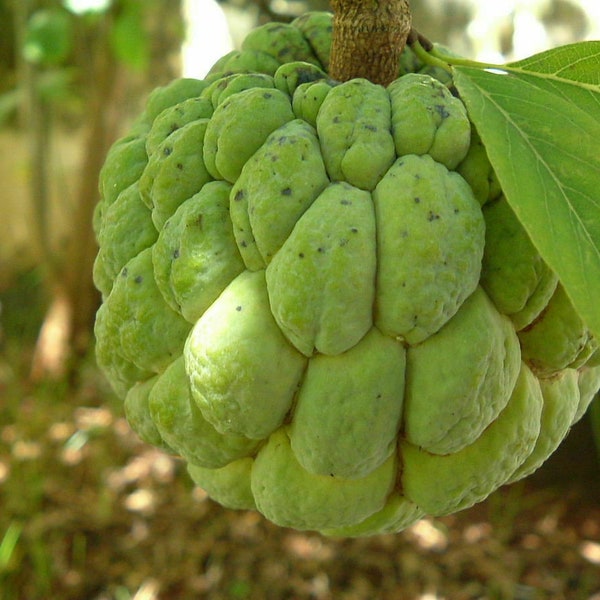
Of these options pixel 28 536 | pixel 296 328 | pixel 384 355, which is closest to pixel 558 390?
pixel 384 355

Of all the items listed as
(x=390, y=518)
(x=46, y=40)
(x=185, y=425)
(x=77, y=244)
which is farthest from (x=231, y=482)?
(x=77, y=244)

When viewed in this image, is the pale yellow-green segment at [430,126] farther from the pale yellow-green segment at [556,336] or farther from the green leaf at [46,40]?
the green leaf at [46,40]

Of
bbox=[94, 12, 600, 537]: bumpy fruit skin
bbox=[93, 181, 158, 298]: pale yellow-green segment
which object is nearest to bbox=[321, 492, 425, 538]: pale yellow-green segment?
bbox=[94, 12, 600, 537]: bumpy fruit skin

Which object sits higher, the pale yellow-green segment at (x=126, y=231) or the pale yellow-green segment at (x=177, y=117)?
the pale yellow-green segment at (x=177, y=117)

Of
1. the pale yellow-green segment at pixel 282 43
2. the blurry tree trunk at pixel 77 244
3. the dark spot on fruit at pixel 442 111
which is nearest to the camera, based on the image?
the dark spot on fruit at pixel 442 111

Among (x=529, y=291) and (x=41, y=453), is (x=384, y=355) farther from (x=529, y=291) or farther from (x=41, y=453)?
(x=41, y=453)

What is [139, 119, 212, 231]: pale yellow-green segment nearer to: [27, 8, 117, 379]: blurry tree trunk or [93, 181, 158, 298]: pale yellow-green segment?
[93, 181, 158, 298]: pale yellow-green segment

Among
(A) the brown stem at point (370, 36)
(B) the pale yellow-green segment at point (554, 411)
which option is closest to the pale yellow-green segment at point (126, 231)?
(A) the brown stem at point (370, 36)

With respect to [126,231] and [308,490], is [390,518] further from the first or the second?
[126,231]

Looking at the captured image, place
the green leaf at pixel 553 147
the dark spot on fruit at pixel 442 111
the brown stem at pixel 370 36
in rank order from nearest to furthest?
the green leaf at pixel 553 147 < the dark spot on fruit at pixel 442 111 < the brown stem at pixel 370 36
